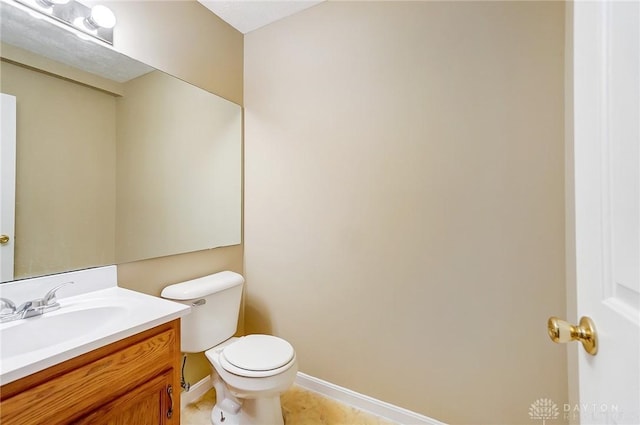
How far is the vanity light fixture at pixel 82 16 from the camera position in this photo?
112 cm

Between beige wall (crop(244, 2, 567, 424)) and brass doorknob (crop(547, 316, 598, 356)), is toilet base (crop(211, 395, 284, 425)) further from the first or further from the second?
brass doorknob (crop(547, 316, 598, 356))

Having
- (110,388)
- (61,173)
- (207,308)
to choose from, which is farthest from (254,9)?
(110,388)

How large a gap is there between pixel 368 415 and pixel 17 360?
5.03 feet

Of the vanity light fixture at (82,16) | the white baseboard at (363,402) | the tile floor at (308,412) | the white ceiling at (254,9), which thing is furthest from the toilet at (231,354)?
the white ceiling at (254,9)

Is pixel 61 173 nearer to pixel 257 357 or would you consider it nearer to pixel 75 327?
pixel 75 327

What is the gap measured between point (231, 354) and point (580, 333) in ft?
4.34

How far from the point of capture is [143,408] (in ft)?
3.16

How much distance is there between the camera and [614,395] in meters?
0.41

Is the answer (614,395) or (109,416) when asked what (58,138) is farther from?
(614,395)

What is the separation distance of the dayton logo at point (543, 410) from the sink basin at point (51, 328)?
1716 millimetres

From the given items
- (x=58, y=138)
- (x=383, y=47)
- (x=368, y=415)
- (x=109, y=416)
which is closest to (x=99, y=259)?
(x=58, y=138)

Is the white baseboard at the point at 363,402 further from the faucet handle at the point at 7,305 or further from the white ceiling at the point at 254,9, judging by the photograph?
the white ceiling at the point at 254,9

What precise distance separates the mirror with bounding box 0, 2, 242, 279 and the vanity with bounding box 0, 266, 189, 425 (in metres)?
0.17

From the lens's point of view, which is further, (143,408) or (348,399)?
(348,399)
